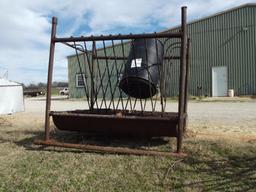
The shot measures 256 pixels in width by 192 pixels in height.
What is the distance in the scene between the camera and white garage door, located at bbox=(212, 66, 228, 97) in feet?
79.8

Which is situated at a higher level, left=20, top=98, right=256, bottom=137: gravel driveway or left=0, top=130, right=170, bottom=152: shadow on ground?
left=20, top=98, right=256, bottom=137: gravel driveway

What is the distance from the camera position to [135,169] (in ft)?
16.4

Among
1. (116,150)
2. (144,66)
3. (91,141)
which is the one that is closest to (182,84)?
(144,66)

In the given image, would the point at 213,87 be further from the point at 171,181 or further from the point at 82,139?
the point at 171,181

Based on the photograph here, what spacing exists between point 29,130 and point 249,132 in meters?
4.48

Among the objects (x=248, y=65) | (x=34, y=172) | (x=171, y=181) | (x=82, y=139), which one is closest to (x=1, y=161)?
(x=34, y=172)

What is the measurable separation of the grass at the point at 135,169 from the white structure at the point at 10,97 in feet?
32.3

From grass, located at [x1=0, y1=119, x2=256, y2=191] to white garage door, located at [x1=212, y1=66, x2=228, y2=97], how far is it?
1894cm

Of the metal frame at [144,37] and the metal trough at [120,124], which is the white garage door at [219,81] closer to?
the metal trough at [120,124]

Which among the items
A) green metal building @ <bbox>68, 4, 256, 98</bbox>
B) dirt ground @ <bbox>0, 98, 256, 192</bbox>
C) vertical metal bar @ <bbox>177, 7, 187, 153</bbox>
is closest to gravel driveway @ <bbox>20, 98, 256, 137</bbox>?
dirt ground @ <bbox>0, 98, 256, 192</bbox>

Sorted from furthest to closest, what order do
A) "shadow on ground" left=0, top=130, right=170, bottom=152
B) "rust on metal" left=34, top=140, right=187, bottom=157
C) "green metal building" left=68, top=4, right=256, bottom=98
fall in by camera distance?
"green metal building" left=68, top=4, right=256, bottom=98 < "shadow on ground" left=0, top=130, right=170, bottom=152 < "rust on metal" left=34, top=140, right=187, bottom=157

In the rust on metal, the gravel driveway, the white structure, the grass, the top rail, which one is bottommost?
the grass

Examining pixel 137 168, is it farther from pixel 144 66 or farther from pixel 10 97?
pixel 10 97

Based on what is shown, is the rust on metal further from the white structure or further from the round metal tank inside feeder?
the white structure
